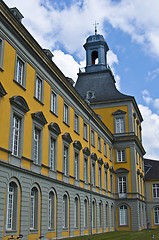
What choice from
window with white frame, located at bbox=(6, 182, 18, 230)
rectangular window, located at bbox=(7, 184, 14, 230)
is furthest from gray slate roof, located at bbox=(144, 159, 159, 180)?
rectangular window, located at bbox=(7, 184, 14, 230)

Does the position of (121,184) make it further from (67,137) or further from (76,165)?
(67,137)

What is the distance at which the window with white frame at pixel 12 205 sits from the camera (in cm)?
1678

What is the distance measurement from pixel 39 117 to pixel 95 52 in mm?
35528

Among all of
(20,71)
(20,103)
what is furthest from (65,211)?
(20,71)

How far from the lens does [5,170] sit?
54.0 feet

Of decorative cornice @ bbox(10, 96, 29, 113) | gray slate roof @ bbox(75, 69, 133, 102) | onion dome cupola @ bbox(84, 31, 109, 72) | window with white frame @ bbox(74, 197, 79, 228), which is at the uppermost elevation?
onion dome cupola @ bbox(84, 31, 109, 72)

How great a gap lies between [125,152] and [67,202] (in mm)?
20324

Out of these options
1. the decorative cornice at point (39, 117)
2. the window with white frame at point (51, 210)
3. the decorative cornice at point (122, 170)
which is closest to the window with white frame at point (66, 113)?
the decorative cornice at point (39, 117)

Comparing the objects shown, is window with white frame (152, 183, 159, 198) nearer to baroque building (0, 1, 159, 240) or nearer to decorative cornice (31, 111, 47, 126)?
baroque building (0, 1, 159, 240)

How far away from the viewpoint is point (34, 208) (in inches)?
779

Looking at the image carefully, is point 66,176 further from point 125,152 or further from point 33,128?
point 125,152

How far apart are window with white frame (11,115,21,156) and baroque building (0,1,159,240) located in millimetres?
54

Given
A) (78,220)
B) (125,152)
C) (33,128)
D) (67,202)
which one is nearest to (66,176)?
(67,202)

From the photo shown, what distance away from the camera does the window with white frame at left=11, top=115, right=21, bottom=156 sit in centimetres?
1783
